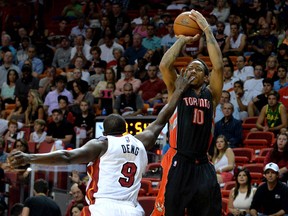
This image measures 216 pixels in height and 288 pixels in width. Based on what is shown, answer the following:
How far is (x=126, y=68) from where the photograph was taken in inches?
693

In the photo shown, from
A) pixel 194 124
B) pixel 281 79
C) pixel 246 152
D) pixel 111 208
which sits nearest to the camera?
pixel 111 208

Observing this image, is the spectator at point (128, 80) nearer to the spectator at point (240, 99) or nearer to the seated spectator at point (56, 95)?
the seated spectator at point (56, 95)

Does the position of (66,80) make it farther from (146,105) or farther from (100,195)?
(100,195)

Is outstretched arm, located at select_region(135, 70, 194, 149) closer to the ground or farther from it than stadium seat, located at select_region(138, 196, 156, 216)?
farther from it

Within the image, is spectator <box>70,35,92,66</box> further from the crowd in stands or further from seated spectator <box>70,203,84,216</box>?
seated spectator <box>70,203,84,216</box>

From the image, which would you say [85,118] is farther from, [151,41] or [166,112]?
[166,112]

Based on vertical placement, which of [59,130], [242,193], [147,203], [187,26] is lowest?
[147,203]

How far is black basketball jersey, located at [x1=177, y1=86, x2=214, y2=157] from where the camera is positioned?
26.3 feet

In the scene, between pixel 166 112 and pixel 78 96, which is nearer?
pixel 166 112

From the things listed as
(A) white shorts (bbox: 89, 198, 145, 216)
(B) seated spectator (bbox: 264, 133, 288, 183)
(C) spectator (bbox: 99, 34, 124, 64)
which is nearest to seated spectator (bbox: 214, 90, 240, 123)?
(B) seated spectator (bbox: 264, 133, 288, 183)

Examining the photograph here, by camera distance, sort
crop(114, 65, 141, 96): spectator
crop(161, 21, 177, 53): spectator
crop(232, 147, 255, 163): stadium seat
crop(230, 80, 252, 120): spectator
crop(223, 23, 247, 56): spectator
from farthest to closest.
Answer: crop(161, 21, 177, 53): spectator
crop(223, 23, 247, 56): spectator
crop(114, 65, 141, 96): spectator
crop(230, 80, 252, 120): spectator
crop(232, 147, 255, 163): stadium seat

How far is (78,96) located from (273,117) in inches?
176

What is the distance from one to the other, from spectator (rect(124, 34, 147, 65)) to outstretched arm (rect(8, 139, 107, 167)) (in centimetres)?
1142

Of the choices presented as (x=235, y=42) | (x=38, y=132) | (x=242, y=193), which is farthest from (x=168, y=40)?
(x=242, y=193)
